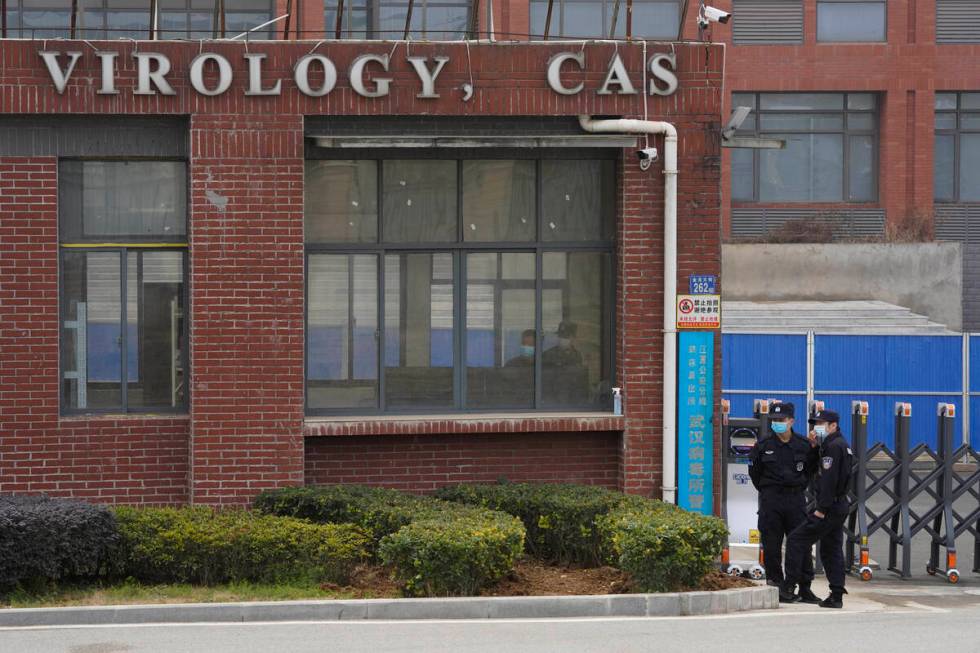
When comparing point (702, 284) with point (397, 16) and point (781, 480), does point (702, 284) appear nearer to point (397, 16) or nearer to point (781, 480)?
point (781, 480)

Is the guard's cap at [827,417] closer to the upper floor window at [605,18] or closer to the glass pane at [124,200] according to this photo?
the glass pane at [124,200]

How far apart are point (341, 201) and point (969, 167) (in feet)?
81.7

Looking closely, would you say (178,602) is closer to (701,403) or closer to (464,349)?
(464,349)

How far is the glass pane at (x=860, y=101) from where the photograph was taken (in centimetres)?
3503

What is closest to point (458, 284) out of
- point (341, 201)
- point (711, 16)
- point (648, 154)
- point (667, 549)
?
point (341, 201)

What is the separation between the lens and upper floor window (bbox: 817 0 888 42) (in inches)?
1362

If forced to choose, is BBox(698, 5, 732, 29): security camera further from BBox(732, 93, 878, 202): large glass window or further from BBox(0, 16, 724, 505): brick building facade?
BBox(732, 93, 878, 202): large glass window

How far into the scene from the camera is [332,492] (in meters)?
13.8

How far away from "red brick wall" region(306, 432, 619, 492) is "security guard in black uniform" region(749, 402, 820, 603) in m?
2.61

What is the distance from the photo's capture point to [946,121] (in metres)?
35.6

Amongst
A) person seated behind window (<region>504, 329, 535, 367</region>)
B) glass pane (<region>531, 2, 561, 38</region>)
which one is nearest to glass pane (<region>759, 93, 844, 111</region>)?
glass pane (<region>531, 2, 561, 38</region>)

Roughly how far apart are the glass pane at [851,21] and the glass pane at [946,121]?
2.53m

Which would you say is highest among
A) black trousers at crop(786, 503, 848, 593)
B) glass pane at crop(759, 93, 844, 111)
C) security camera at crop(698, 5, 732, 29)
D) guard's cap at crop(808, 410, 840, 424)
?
glass pane at crop(759, 93, 844, 111)

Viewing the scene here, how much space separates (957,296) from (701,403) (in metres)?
17.1
